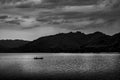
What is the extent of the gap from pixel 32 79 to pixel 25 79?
2.96m

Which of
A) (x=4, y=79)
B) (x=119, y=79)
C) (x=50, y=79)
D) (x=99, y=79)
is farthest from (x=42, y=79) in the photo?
(x=119, y=79)

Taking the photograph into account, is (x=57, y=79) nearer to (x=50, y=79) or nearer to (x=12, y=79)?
(x=50, y=79)

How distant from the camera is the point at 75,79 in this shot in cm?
8969

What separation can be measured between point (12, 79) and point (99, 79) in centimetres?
3591

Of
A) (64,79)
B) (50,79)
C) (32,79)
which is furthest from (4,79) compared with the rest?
(64,79)

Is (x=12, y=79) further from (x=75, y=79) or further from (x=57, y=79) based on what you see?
(x=75, y=79)

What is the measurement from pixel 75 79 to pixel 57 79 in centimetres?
759

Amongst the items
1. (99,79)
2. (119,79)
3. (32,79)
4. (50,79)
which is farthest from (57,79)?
(119,79)

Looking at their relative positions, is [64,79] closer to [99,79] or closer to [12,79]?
[99,79]

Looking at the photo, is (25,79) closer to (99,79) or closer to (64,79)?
(64,79)

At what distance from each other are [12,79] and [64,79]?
2165 centimetres

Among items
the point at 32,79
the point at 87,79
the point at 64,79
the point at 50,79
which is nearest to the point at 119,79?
the point at 87,79

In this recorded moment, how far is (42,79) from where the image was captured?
293ft

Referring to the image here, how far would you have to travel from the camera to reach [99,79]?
87.8 metres
